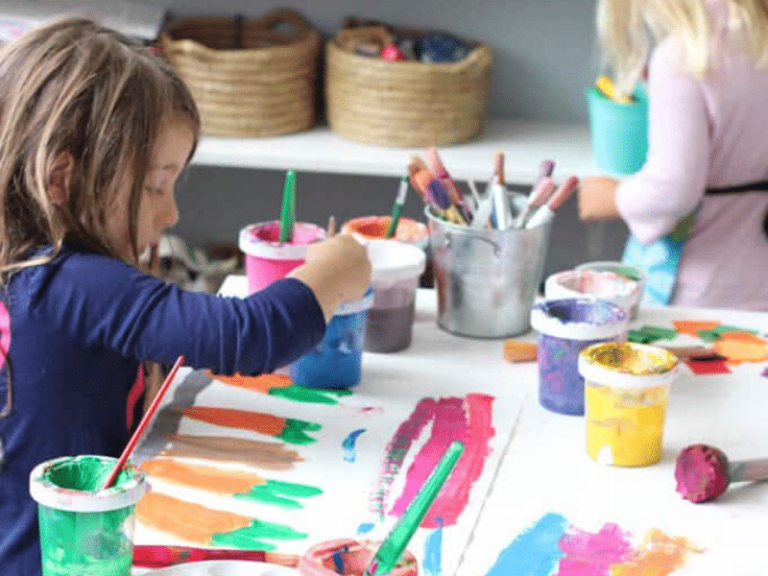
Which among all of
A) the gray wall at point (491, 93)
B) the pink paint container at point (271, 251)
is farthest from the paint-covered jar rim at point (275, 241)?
the gray wall at point (491, 93)

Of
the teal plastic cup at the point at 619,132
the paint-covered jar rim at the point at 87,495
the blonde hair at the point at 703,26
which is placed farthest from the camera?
the teal plastic cup at the point at 619,132

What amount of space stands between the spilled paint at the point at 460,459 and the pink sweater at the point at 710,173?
0.67 metres

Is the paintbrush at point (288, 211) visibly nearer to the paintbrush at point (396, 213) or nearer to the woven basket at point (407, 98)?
the paintbrush at point (396, 213)

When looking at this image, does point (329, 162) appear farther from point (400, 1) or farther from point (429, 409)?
point (429, 409)

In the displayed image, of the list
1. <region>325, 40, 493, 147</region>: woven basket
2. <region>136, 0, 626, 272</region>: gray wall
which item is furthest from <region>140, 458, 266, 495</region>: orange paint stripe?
<region>136, 0, 626, 272</region>: gray wall

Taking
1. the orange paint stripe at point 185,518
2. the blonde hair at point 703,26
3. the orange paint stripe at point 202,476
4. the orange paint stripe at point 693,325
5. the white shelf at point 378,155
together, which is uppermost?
the blonde hair at point 703,26

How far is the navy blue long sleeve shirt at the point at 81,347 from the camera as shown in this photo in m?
1.28

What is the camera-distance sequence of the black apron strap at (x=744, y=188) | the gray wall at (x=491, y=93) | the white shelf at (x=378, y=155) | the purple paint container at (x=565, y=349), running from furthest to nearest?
the gray wall at (x=491, y=93)
the white shelf at (x=378, y=155)
the black apron strap at (x=744, y=188)
the purple paint container at (x=565, y=349)

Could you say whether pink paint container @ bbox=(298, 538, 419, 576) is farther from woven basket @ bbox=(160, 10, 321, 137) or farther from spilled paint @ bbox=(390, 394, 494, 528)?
woven basket @ bbox=(160, 10, 321, 137)

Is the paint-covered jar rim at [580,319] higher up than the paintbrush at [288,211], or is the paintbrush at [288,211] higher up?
the paintbrush at [288,211]

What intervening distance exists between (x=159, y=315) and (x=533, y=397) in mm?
440

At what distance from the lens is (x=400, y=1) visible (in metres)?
3.00

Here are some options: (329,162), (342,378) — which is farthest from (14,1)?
(342,378)

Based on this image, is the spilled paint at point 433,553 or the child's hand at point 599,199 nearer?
the spilled paint at point 433,553
